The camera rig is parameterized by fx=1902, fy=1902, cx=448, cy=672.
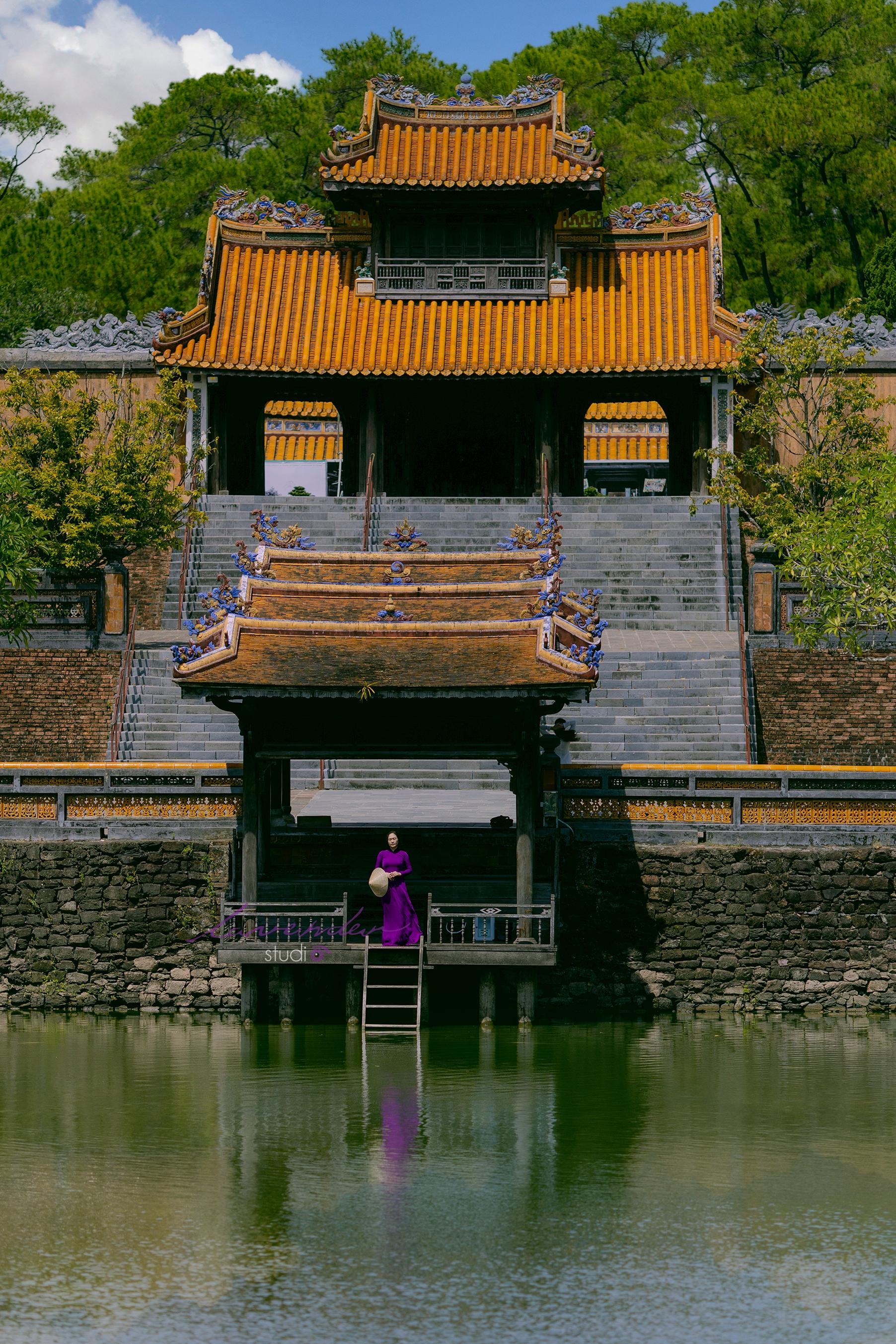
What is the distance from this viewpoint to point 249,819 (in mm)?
23531

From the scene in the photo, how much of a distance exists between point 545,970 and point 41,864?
6755mm

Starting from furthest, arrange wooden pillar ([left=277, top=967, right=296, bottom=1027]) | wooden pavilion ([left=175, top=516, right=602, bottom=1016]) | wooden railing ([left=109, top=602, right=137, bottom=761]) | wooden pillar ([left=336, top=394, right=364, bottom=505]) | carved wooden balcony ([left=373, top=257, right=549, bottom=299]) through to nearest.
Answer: wooden pillar ([left=336, top=394, right=364, bottom=505])
carved wooden balcony ([left=373, top=257, right=549, bottom=299])
wooden railing ([left=109, top=602, right=137, bottom=761])
wooden pillar ([left=277, top=967, right=296, bottom=1027])
wooden pavilion ([left=175, top=516, right=602, bottom=1016])

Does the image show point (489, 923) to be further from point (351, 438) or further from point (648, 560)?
point (351, 438)

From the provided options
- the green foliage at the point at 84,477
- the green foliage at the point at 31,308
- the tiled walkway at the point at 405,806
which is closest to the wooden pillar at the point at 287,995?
the tiled walkway at the point at 405,806

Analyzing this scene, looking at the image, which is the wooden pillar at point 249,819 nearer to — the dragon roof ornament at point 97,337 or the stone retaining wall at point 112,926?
the stone retaining wall at point 112,926

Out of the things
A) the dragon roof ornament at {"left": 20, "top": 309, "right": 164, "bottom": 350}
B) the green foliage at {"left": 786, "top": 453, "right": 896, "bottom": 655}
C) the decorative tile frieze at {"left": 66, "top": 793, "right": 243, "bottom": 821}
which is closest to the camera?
the decorative tile frieze at {"left": 66, "top": 793, "right": 243, "bottom": 821}

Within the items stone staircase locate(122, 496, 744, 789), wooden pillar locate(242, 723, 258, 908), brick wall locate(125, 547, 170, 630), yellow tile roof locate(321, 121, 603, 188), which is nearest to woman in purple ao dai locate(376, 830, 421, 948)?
wooden pillar locate(242, 723, 258, 908)

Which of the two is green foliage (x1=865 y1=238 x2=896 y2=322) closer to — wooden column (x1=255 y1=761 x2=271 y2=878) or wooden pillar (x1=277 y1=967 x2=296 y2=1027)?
wooden column (x1=255 y1=761 x2=271 y2=878)

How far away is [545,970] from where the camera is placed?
24547mm

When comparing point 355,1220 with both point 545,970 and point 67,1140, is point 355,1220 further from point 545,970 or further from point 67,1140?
point 545,970

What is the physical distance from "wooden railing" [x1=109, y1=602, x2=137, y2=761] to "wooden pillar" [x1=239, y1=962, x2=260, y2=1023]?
24.1 ft

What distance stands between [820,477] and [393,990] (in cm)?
1773

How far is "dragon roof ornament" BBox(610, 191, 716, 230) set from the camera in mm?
42750

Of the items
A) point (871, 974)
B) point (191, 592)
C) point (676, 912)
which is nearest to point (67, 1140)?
point (676, 912)
